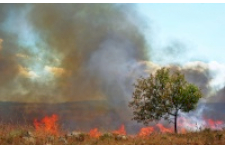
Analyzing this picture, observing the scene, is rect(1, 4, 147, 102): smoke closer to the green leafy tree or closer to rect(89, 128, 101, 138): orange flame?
the green leafy tree

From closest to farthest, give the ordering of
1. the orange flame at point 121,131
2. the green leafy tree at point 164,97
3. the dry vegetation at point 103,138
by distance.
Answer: the dry vegetation at point 103,138, the green leafy tree at point 164,97, the orange flame at point 121,131

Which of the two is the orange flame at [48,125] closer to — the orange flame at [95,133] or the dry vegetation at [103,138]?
the dry vegetation at [103,138]

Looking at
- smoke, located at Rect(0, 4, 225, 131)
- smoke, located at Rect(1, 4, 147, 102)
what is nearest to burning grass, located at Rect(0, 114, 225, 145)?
smoke, located at Rect(0, 4, 225, 131)

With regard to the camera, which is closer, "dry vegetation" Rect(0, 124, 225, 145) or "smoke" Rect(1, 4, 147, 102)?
"dry vegetation" Rect(0, 124, 225, 145)

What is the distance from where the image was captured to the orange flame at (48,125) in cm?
1027

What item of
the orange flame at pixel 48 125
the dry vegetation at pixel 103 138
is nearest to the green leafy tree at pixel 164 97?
the dry vegetation at pixel 103 138

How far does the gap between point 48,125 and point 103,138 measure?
153cm

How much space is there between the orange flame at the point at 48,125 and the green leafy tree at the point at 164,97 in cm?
210

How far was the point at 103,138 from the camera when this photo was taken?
32.7 feet

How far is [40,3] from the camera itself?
35.1 feet

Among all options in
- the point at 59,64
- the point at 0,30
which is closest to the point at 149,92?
the point at 59,64

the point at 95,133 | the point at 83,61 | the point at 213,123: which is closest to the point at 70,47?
the point at 83,61

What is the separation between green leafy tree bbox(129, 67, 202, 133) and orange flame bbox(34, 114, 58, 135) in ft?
6.88

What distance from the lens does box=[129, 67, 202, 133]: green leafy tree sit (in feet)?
33.4
